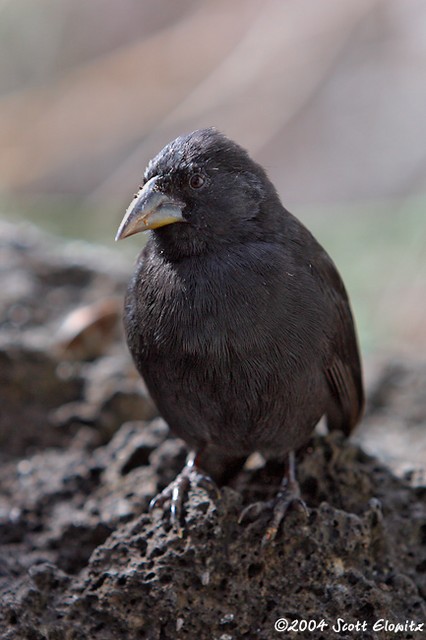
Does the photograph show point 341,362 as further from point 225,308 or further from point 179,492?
point 179,492

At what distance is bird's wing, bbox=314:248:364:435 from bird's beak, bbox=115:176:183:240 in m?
0.59

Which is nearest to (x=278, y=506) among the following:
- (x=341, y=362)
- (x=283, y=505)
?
(x=283, y=505)

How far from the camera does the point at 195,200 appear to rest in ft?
10.1

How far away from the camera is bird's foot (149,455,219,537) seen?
9.86ft

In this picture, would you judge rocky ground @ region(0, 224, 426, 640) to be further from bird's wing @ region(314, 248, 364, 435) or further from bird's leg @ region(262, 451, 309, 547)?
bird's wing @ region(314, 248, 364, 435)

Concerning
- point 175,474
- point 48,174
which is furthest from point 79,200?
point 175,474

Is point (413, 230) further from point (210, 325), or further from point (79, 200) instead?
point (210, 325)

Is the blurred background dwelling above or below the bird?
above

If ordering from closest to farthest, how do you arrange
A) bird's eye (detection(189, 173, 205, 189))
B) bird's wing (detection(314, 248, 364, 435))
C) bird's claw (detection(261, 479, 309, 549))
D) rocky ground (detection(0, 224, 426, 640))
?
rocky ground (detection(0, 224, 426, 640))
bird's claw (detection(261, 479, 309, 549))
bird's eye (detection(189, 173, 205, 189))
bird's wing (detection(314, 248, 364, 435))

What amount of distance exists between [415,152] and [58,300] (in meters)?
5.69

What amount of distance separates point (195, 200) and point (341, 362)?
860 mm

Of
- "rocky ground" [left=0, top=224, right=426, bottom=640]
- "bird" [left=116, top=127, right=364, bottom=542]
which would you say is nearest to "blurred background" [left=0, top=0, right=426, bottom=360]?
"rocky ground" [left=0, top=224, right=426, bottom=640]

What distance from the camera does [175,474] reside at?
3555 millimetres

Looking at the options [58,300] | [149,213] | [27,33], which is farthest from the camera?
[27,33]
